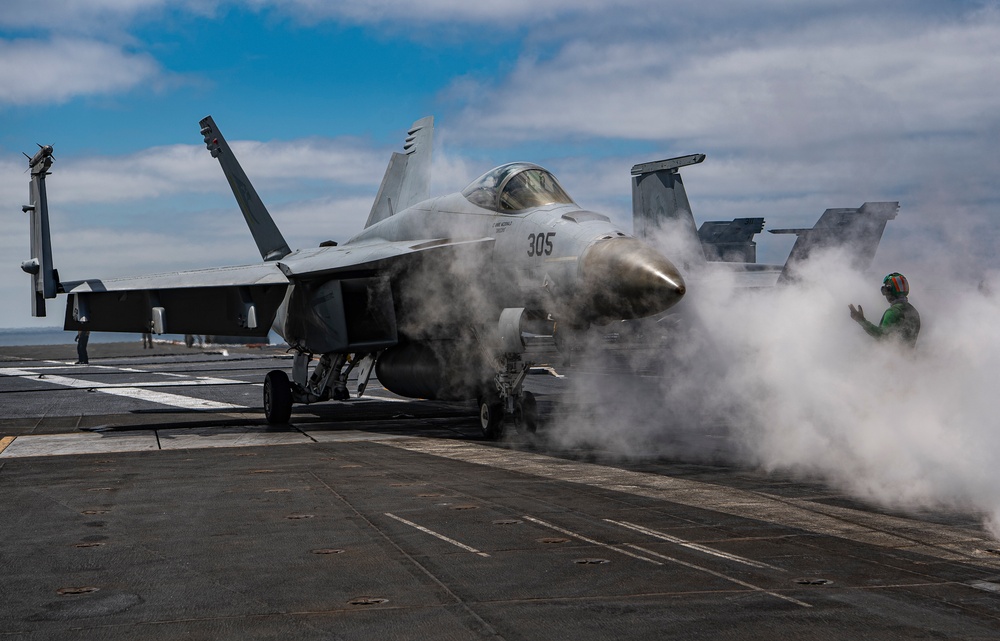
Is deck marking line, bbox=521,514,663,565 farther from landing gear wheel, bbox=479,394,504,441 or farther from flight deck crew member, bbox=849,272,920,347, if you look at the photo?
landing gear wheel, bbox=479,394,504,441

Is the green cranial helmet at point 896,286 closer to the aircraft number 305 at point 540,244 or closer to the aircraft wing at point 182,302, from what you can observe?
the aircraft number 305 at point 540,244

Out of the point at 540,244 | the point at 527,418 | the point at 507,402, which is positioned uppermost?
the point at 540,244

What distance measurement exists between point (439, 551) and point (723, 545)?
6.88 feet

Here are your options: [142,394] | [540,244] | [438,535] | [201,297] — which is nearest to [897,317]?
[540,244]

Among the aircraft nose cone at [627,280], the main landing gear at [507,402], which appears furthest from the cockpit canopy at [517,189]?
the main landing gear at [507,402]

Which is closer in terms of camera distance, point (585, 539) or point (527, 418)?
point (585, 539)

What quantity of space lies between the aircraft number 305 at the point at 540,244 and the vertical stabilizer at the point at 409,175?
816 cm

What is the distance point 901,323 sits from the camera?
995 cm

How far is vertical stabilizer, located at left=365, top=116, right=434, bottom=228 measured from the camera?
2123 cm

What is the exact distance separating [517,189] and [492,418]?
350 centimetres

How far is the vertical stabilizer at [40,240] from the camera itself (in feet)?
58.7

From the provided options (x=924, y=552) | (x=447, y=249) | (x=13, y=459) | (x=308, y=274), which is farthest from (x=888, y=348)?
(x=13, y=459)

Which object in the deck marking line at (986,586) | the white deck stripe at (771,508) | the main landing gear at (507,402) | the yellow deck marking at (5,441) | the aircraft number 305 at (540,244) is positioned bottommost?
the white deck stripe at (771,508)

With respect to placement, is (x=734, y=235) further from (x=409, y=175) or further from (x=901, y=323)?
(x=901, y=323)
